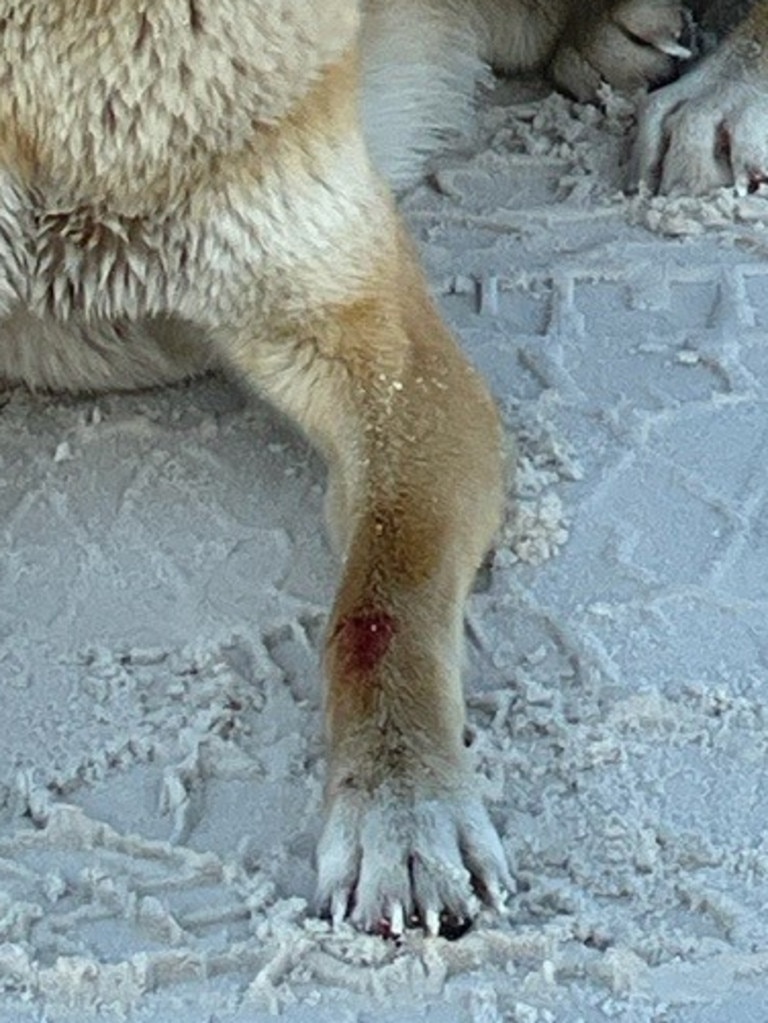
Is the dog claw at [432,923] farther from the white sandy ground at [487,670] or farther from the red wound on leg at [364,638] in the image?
the red wound on leg at [364,638]

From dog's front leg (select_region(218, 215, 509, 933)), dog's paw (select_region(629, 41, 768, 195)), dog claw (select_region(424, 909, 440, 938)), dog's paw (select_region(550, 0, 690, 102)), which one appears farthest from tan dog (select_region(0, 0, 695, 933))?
dog's paw (select_region(550, 0, 690, 102))

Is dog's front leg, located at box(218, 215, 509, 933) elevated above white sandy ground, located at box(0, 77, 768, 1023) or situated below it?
above

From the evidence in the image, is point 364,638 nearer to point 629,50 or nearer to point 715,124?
point 715,124

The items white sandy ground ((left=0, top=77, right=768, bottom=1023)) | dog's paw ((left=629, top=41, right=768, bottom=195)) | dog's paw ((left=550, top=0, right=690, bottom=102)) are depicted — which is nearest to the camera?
white sandy ground ((left=0, top=77, right=768, bottom=1023))

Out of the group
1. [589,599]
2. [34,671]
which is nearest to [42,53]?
[34,671]

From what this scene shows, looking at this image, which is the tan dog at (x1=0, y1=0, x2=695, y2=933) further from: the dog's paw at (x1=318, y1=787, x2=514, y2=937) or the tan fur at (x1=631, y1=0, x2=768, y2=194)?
the tan fur at (x1=631, y1=0, x2=768, y2=194)

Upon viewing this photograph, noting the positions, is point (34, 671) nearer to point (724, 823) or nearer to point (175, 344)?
point (175, 344)
